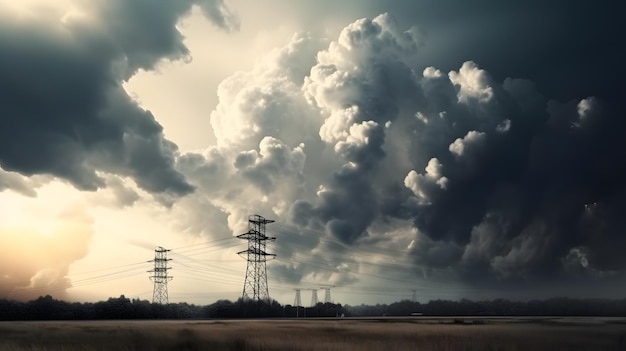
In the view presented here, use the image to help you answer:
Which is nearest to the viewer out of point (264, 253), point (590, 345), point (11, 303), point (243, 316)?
point (590, 345)

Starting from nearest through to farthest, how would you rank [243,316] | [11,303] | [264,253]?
[264,253], [243,316], [11,303]

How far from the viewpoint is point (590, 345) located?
4438 cm

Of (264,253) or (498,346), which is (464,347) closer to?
(498,346)

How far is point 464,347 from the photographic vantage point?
141 ft

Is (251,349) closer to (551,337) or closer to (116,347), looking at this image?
(116,347)

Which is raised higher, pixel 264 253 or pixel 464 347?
pixel 264 253

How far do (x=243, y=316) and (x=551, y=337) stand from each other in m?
126

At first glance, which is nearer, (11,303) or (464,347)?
(464,347)

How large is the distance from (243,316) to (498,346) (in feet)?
430

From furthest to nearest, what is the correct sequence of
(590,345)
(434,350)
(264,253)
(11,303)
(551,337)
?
(11,303) → (264,253) → (551,337) → (590,345) → (434,350)

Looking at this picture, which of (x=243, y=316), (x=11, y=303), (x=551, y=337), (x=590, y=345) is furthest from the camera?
(x=11, y=303)

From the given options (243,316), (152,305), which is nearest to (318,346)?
(243,316)

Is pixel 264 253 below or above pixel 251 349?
above

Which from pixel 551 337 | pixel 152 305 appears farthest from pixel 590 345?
pixel 152 305
